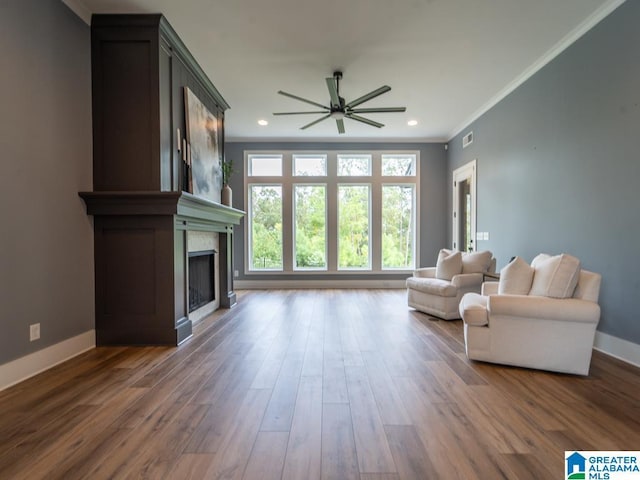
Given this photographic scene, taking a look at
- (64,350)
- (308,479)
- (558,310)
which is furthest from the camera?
(64,350)

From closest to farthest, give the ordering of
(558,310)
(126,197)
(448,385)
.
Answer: (448,385), (558,310), (126,197)

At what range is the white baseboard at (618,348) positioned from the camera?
2766 mm

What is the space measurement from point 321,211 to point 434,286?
3316 millimetres

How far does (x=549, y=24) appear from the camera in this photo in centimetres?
324

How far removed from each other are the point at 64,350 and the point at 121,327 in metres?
0.48

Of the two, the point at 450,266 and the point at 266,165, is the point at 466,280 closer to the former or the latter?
the point at 450,266

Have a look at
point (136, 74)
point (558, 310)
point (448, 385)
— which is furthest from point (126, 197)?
point (558, 310)

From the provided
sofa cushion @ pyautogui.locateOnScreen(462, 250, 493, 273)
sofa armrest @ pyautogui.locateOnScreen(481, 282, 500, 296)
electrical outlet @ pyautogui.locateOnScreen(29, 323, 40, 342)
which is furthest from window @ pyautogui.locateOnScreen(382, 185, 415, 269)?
electrical outlet @ pyautogui.locateOnScreen(29, 323, 40, 342)

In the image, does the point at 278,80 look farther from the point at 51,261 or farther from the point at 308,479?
the point at 308,479

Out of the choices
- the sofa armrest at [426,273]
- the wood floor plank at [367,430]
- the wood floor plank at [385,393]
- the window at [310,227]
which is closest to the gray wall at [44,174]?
the wood floor plank at [367,430]

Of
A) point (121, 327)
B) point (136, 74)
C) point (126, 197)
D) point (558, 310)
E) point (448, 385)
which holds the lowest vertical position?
point (448, 385)

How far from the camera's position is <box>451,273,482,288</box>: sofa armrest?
4371 mm

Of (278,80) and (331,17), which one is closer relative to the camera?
(331,17)

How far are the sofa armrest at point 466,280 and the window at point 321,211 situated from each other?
8.88 feet
